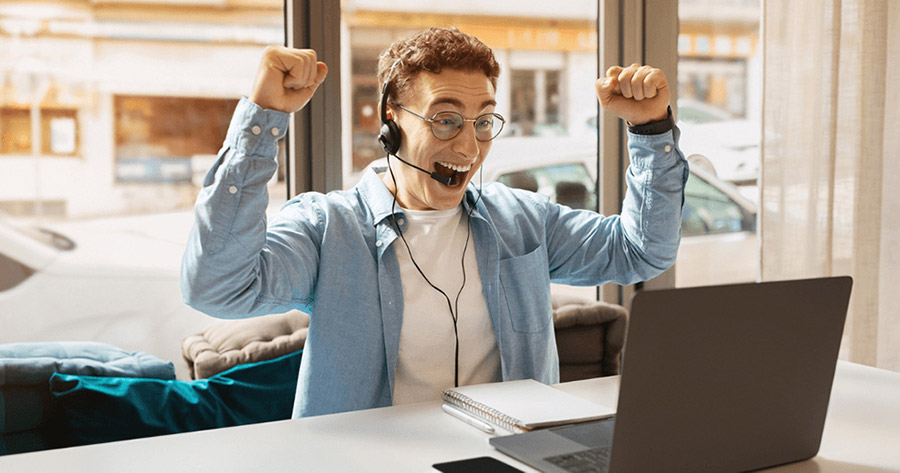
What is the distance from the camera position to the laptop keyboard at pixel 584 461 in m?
0.96

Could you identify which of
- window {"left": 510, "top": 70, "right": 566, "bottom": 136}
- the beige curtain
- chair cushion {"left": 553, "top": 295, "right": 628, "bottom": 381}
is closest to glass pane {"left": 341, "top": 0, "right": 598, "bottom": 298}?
window {"left": 510, "top": 70, "right": 566, "bottom": 136}

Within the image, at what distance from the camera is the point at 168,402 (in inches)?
70.3

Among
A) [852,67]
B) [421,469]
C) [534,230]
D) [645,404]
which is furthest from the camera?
[852,67]

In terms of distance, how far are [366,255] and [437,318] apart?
180 mm

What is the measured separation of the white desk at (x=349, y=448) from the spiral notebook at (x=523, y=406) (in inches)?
1.3

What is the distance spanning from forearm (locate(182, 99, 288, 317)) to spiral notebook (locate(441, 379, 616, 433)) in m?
0.40

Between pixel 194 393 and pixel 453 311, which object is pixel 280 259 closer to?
pixel 453 311

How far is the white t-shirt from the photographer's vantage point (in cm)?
157

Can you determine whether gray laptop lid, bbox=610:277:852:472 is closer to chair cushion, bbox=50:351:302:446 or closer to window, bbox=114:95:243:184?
chair cushion, bbox=50:351:302:446

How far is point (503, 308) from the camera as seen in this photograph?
1.63 meters

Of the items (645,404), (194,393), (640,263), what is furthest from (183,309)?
(645,404)

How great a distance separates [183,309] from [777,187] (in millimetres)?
1765

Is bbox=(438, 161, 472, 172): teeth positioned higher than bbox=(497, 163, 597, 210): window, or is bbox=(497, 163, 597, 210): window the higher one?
bbox=(438, 161, 472, 172): teeth

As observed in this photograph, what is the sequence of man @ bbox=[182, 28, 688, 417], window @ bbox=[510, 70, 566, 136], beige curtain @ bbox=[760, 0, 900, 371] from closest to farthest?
man @ bbox=[182, 28, 688, 417]
beige curtain @ bbox=[760, 0, 900, 371]
window @ bbox=[510, 70, 566, 136]
